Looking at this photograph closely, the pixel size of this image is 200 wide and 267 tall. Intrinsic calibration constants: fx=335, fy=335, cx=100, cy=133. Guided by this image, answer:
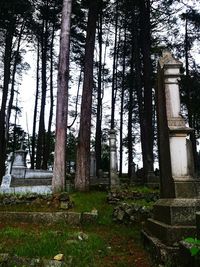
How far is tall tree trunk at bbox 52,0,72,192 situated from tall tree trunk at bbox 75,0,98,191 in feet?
2.47

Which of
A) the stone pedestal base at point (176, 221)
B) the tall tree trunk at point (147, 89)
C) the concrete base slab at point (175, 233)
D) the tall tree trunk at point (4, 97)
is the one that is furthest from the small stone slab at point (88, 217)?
the tall tree trunk at point (4, 97)

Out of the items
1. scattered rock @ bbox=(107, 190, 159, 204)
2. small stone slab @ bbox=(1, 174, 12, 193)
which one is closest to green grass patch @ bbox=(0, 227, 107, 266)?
scattered rock @ bbox=(107, 190, 159, 204)

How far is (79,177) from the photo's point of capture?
11.5m

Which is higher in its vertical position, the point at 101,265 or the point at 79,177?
the point at 79,177

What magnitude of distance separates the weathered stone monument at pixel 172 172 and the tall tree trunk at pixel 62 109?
4852 mm

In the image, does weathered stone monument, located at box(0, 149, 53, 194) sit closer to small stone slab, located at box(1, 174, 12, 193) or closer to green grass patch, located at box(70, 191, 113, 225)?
small stone slab, located at box(1, 174, 12, 193)

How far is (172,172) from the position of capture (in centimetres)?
571

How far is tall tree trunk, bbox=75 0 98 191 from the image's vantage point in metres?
11.5

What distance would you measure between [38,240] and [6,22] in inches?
601

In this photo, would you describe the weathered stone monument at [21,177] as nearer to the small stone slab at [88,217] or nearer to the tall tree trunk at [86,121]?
the tall tree trunk at [86,121]

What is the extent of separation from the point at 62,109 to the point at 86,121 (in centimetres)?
107

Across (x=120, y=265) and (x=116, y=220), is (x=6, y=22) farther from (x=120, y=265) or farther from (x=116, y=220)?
(x=120, y=265)

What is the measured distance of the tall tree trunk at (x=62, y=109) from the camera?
1083 centimetres

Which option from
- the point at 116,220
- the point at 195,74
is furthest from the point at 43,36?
the point at 116,220
